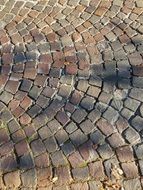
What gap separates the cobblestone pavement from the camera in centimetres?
379

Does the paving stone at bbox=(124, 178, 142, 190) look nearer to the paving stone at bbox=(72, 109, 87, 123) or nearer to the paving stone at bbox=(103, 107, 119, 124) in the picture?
the paving stone at bbox=(103, 107, 119, 124)

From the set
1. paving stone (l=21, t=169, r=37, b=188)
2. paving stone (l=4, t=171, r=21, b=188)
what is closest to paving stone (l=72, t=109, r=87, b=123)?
paving stone (l=21, t=169, r=37, b=188)

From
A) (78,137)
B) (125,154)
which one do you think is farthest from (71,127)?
(125,154)

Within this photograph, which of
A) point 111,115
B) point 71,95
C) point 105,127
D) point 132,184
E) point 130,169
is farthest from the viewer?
point 71,95

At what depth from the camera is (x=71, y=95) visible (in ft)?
14.8

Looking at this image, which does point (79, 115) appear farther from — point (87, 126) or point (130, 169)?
point (130, 169)

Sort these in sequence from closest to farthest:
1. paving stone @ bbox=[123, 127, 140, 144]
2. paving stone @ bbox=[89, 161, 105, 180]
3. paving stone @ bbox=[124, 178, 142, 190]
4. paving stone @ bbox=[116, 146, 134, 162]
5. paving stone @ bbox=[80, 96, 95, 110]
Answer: paving stone @ bbox=[124, 178, 142, 190] < paving stone @ bbox=[89, 161, 105, 180] < paving stone @ bbox=[116, 146, 134, 162] < paving stone @ bbox=[123, 127, 140, 144] < paving stone @ bbox=[80, 96, 95, 110]

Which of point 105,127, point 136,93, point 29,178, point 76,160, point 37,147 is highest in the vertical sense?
point 136,93

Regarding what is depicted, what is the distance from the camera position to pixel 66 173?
376 centimetres

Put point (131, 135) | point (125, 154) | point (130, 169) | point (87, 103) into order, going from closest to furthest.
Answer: point (130, 169) < point (125, 154) < point (131, 135) < point (87, 103)

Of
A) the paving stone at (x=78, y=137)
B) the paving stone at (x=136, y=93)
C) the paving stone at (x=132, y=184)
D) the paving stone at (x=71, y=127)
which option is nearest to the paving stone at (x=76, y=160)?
the paving stone at (x=78, y=137)

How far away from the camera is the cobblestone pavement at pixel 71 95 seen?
3.79m

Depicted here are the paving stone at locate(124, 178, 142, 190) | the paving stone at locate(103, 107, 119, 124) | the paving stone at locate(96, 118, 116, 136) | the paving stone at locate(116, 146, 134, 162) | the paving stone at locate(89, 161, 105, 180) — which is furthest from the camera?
the paving stone at locate(103, 107, 119, 124)

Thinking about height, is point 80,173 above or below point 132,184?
above
